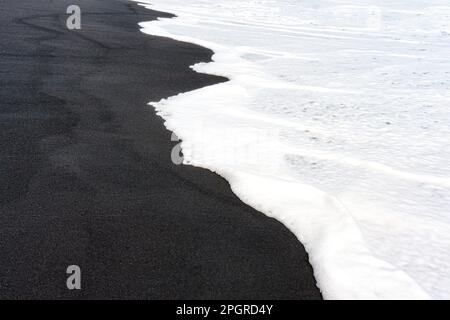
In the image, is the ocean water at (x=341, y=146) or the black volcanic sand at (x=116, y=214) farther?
the ocean water at (x=341, y=146)

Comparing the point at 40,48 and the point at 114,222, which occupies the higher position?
the point at 40,48

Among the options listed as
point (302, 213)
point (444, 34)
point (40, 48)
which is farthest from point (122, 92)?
point (444, 34)

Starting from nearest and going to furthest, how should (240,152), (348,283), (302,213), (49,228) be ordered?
(348,283), (49,228), (302,213), (240,152)

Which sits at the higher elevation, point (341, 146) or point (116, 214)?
point (341, 146)

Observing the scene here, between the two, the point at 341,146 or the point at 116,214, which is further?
the point at 341,146
